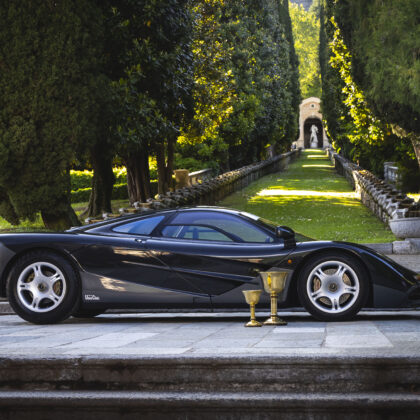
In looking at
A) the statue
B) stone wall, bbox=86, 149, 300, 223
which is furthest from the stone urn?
the statue

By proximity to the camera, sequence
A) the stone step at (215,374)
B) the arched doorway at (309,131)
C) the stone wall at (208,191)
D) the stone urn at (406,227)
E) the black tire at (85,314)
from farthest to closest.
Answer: the arched doorway at (309,131) → the stone wall at (208,191) → the stone urn at (406,227) → the black tire at (85,314) → the stone step at (215,374)

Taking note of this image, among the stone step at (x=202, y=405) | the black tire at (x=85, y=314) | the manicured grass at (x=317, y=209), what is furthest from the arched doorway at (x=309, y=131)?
the stone step at (x=202, y=405)

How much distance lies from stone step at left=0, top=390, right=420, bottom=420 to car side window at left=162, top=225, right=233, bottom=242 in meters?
2.89

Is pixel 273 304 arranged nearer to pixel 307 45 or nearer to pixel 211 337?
pixel 211 337

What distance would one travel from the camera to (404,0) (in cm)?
1570

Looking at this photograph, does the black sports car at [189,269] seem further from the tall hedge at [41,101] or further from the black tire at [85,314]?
the tall hedge at [41,101]

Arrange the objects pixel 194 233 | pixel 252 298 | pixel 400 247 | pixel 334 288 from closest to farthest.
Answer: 1. pixel 252 298
2. pixel 334 288
3. pixel 194 233
4. pixel 400 247

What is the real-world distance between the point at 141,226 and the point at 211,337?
1989mm

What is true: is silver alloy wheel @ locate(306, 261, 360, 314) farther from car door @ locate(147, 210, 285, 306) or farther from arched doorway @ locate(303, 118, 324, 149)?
Answer: arched doorway @ locate(303, 118, 324, 149)

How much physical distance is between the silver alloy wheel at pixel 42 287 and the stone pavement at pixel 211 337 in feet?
0.77

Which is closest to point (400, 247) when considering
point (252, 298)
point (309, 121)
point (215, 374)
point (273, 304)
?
point (273, 304)

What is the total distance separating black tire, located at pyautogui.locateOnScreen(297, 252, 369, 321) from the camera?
7172 millimetres

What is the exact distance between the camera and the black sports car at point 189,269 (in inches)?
284

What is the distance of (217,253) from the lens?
24.6 feet
